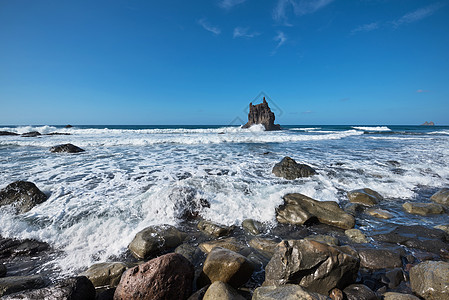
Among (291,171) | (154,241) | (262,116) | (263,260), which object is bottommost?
(263,260)

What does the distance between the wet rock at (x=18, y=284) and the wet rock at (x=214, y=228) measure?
2.63 m

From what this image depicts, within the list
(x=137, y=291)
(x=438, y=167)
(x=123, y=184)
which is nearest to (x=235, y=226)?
(x=137, y=291)

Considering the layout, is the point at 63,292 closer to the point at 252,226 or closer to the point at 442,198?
the point at 252,226

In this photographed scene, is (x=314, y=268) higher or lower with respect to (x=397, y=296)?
higher

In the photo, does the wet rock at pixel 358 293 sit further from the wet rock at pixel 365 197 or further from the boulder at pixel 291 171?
the boulder at pixel 291 171

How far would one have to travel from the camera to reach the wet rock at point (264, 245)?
3.60 meters

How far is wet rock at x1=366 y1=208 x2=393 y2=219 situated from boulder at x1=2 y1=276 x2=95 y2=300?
5888 mm

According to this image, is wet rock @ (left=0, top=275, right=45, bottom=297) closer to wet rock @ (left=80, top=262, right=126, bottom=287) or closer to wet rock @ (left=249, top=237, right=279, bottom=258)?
wet rock @ (left=80, top=262, right=126, bottom=287)

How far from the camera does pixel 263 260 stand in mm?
3340

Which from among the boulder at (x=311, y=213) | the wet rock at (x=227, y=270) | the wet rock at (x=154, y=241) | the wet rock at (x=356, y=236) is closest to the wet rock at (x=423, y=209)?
the boulder at (x=311, y=213)

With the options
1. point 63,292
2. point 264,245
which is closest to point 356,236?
point 264,245

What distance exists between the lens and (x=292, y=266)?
262 centimetres

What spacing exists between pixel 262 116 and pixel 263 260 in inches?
1906

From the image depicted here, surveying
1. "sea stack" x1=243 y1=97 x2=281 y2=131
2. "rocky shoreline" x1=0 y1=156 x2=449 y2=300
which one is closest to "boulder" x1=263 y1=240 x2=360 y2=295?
"rocky shoreline" x1=0 y1=156 x2=449 y2=300
